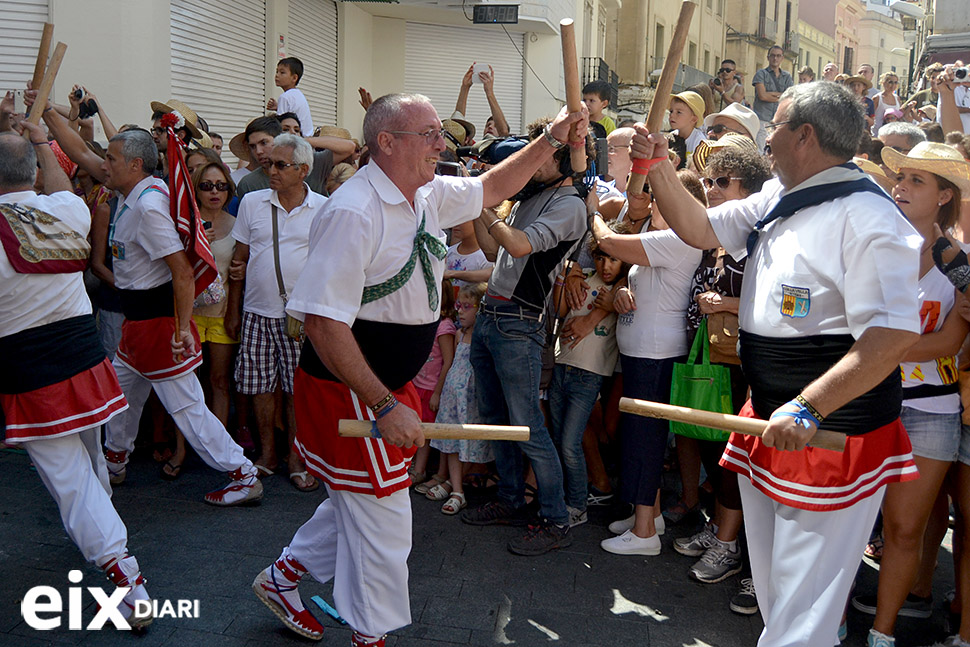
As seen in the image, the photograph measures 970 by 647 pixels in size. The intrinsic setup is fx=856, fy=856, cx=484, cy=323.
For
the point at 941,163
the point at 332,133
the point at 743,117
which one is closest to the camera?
the point at 941,163

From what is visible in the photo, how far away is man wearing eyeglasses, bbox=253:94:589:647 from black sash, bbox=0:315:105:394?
1281 millimetres

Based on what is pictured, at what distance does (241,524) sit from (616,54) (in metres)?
29.2

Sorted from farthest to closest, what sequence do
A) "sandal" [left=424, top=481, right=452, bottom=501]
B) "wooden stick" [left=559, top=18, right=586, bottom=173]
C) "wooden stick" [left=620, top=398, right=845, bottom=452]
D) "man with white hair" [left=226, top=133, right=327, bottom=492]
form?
"man with white hair" [left=226, top=133, right=327, bottom=492] → "sandal" [left=424, top=481, right=452, bottom=501] → "wooden stick" [left=559, top=18, right=586, bottom=173] → "wooden stick" [left=620, top=398, right=845, bottom=452]

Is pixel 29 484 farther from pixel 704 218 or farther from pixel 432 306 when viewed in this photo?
pixel 704 218

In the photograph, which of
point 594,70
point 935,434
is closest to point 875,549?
point 935,434

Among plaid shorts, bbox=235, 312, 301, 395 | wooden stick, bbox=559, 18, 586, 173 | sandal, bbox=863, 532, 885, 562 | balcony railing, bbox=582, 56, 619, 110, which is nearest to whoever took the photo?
wooden stick, bbox=559, 18, 586, 173

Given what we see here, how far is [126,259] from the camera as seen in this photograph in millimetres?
4961

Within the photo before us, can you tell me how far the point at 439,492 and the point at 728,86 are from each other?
8.46m

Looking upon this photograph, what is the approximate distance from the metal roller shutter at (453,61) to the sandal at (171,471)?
1263cm

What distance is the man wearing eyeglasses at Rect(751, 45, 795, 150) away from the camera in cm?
1078

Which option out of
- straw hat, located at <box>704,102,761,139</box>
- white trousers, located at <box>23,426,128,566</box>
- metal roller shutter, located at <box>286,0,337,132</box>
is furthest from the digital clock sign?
white trousers, located at <box>23,426,128,566</box>

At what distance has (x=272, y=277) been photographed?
5512 millimetres

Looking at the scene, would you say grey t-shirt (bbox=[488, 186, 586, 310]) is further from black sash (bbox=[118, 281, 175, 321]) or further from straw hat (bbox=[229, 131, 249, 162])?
straw hat (bbox=[229, 131, 249, 162])

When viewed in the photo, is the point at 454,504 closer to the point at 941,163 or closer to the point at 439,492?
the point at 439,492
